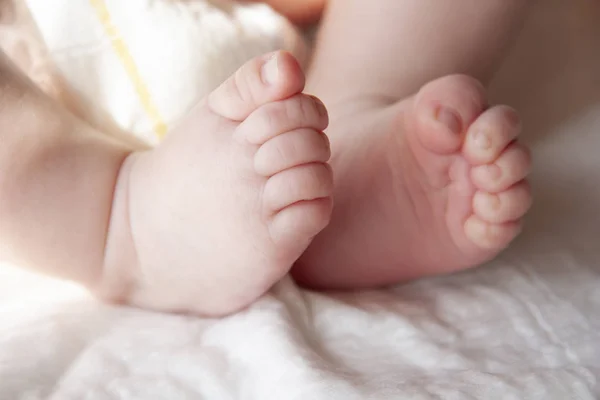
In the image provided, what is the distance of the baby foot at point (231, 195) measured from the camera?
0.42 meters

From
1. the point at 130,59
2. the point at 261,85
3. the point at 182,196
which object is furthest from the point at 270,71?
the point at 130,59

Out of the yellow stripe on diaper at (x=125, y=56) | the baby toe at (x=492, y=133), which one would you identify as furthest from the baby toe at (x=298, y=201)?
the yellow stripe on diaper at (x=125, y=56)

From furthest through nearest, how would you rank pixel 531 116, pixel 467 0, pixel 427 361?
pixel 531 116, pixel 467 0, pixel 427 361

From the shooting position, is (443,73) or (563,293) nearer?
(563,293)

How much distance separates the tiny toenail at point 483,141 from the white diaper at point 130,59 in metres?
0.26

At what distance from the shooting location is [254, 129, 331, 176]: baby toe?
1.35 ft

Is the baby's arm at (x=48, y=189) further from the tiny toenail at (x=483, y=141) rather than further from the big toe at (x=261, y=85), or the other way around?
the tiny toenail at (x=483, y=141)

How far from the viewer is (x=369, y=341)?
0.45 meters

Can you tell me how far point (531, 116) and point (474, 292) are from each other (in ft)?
0.89

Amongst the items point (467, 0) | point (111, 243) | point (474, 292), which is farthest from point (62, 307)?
point (467, 0)

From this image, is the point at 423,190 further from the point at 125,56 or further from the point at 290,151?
the point at 125,56

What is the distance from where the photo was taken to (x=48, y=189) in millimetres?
462

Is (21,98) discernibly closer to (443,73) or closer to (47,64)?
(47,64)

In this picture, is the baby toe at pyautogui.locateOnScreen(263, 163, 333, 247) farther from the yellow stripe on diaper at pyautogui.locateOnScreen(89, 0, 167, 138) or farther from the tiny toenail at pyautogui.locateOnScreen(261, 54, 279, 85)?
the yellow stripe on diaper at pyautogui.locateOnScreen(89, 0, 167, 138)
